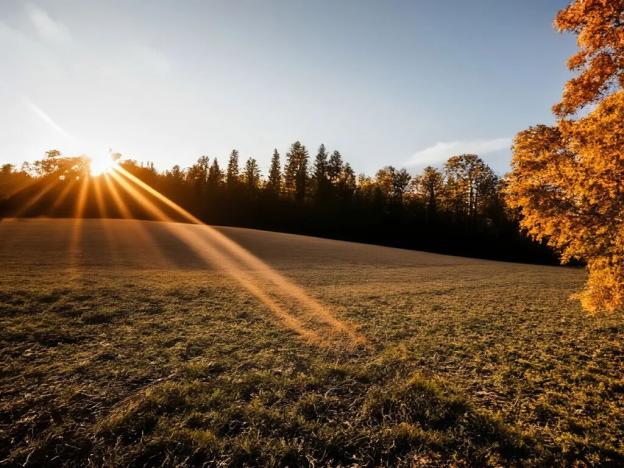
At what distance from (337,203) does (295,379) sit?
7286cm

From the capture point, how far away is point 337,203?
78188 millimetres

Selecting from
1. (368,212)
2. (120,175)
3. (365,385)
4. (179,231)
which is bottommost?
(365,385)

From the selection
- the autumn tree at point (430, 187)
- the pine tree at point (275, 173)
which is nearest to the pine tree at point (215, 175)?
the pine tree at point (275, 173)

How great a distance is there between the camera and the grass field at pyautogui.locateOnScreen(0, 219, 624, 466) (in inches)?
172

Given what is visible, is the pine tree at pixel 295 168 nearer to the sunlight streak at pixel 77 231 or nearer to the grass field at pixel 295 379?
the sunlight streak at pixel 77 231

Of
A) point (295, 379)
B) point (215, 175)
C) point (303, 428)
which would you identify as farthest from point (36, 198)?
point (303, 428)

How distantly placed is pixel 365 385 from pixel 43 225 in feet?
150

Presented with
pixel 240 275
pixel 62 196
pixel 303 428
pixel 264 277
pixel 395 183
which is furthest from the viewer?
pixel 395 183

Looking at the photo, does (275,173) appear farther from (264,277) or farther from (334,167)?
(264,277)

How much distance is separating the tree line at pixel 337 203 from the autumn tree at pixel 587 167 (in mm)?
54358

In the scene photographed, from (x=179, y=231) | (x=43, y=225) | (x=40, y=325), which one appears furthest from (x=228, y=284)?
(x=43, y=225)

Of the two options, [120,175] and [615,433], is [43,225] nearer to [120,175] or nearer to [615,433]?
[615,433]

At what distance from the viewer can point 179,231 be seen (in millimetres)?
42906

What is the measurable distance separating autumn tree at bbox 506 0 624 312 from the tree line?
54.4 meters
